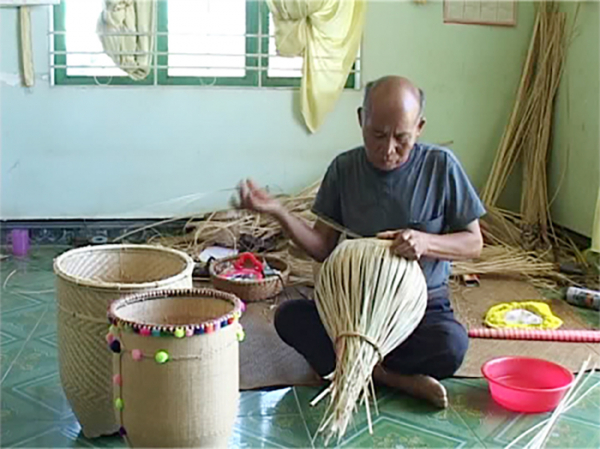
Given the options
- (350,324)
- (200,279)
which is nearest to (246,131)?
(200,279)

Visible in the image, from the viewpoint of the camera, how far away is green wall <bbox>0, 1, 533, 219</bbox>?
4461 millimetres

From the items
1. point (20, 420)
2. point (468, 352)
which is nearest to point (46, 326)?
point (20, 420)

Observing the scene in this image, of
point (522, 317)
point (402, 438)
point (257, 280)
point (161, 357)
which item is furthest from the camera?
point (257, 280)

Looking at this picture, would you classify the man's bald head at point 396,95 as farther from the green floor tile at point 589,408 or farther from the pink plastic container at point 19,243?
the pink plastic container at point 19,243

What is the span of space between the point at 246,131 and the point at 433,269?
94.2 inches

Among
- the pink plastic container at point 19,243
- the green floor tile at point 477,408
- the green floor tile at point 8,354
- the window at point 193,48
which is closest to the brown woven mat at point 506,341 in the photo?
the green floor tile at point 477,408

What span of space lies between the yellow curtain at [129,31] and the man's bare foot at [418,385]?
263 centimetres

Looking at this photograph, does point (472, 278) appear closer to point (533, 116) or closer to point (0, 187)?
point (533, 116)

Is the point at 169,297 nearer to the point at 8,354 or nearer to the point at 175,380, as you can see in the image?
the point at 175,380

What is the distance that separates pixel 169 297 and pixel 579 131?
3069mm

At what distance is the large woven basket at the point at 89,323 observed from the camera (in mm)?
1972

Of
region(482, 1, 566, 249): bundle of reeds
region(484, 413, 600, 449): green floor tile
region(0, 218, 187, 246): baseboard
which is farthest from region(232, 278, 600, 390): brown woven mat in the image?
region(0, 218, 187, 246): baseboard

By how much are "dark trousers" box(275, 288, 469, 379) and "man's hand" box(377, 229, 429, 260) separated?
0.28m

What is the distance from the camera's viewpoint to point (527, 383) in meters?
2.47
